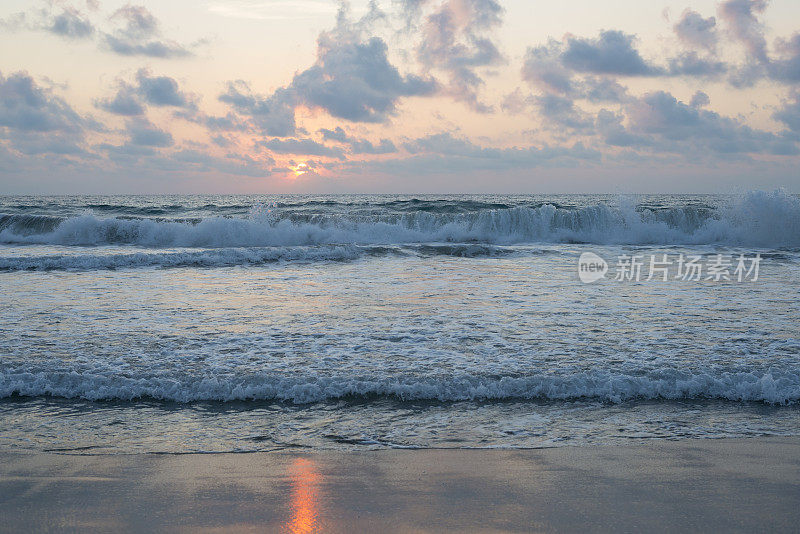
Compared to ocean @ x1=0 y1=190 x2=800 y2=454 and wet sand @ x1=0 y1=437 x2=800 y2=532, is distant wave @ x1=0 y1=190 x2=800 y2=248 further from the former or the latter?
wet sand @ x1=0 y1=437 x2=800 y2=532

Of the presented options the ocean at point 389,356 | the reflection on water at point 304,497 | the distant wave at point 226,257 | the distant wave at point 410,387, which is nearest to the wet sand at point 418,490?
the reflection on water at point 304,497

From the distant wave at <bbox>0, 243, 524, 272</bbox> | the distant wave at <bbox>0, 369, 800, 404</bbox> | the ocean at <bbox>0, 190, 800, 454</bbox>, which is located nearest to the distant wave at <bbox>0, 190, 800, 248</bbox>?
the distant wave at <bbox>0, 243, 524, 272</bbox>

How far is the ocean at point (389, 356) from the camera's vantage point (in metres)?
4.20

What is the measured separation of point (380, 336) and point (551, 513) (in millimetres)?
3974

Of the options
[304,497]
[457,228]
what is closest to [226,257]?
[457,228]

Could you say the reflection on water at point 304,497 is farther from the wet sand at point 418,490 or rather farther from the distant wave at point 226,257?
the distant wave at point 226,257

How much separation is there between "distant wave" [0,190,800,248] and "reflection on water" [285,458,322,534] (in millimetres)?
18010

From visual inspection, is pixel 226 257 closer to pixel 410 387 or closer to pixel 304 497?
pixel 410 387

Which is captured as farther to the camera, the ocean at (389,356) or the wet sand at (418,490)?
the ocean at (389,356)

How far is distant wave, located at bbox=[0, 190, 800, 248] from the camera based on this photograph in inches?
849

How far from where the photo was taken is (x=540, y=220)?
944 inches

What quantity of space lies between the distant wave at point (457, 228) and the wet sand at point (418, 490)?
17960 mm

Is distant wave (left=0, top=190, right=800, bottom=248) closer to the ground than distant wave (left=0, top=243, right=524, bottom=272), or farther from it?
farther from it

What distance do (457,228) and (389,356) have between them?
18.5 meters
